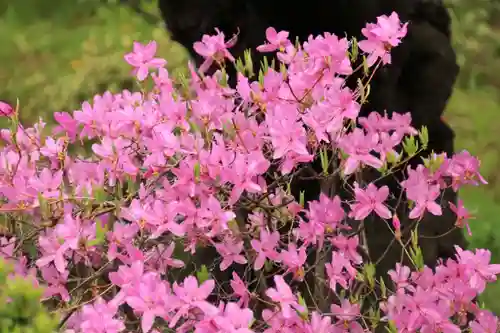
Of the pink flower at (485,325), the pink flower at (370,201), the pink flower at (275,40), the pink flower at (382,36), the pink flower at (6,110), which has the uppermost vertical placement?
the pink flower at (382,36)

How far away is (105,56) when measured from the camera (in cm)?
795

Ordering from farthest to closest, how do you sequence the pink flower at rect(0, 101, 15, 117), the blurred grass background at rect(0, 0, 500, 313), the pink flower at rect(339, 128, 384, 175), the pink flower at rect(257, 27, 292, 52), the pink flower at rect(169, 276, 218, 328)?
1. the blurred grass background at rect(0, 0, 500, 313)
2. the pink flower at rect(257, 27, 292, 52)
3. the pink flower at rect(0, 101, 15, 117)
4. the pink flower at rect(339, 128, 384, 175)
5. the pink flower at rect(169, 276, 218, 328)

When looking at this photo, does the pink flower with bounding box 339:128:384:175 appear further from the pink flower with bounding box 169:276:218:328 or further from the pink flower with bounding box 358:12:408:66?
the pink flower with bounding box 169:276:218:328

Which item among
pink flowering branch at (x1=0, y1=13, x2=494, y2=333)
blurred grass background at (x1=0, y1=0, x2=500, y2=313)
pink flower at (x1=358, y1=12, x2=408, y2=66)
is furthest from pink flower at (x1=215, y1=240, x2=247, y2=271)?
blurred grass background at (x1=0, y1=0, x2=500, y2=313)

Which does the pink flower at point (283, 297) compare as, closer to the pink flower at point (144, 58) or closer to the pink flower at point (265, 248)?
the pink flower at point (265, 248)

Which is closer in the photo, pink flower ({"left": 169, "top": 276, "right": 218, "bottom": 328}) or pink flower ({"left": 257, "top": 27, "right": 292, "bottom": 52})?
pink flower ({"left": 169, "top": 276, "right": 218, "bottom": 328})

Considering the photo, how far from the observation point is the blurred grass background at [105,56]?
23.3 ft

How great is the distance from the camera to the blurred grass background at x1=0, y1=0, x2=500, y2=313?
7.11 m

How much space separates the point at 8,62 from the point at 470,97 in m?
4.74

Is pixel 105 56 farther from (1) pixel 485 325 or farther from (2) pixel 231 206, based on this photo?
(1) pixel 485 325

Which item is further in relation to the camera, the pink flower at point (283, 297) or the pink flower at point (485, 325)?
the pink flower at point (485, 325)

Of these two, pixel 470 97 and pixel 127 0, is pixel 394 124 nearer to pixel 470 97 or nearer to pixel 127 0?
pixel 470 97

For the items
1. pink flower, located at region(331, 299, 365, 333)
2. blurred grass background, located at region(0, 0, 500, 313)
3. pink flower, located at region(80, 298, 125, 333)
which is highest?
pink flower, located at region(80, 298, 125, 333)

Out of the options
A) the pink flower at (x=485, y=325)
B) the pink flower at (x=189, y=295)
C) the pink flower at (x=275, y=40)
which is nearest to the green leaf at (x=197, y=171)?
the pink flower at (x=189, y=295)
